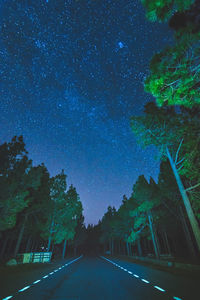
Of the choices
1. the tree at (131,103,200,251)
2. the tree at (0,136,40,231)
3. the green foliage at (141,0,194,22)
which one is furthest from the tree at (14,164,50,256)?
the green foliage at (141,0,194,22)

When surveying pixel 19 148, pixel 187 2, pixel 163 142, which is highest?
pixel 19 148

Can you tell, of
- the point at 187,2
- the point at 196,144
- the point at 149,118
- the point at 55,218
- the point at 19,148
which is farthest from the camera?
the point at 55,218

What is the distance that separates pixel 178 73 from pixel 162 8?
1935mm

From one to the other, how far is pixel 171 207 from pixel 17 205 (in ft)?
70.9

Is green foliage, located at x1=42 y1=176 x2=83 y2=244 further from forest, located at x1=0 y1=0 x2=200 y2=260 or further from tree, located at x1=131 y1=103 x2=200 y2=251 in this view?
tree, located at x1=131 y1=103 x2=200 y2=251

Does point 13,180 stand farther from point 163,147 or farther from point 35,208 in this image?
point 163,147

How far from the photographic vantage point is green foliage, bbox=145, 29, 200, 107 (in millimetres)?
5031

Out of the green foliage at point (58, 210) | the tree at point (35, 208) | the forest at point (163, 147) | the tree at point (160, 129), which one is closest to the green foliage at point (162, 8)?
the forest at point (163, 147)

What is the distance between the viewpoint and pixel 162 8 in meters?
4.71

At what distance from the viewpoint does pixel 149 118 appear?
12234 millimetres

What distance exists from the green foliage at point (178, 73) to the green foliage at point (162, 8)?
618 millimetres

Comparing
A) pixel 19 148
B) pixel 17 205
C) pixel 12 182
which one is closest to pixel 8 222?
pixel 17 205

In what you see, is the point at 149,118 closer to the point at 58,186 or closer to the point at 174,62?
the point at 174,62

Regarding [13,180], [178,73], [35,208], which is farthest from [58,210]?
[178,73]
